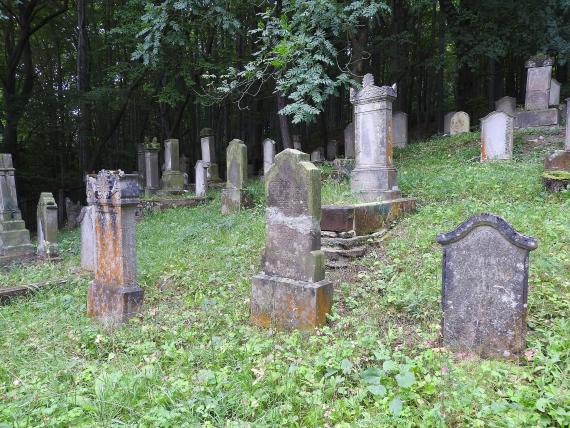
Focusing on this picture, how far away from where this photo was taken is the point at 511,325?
327 centimetres

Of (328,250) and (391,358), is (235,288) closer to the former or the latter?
(328,250)

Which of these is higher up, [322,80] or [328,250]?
[322,80]

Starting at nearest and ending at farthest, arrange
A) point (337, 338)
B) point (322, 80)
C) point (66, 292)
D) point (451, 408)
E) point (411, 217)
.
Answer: point (451, 408) < point (337, 338) < point (66, 292) < point (411, 217) < point (322, 80)

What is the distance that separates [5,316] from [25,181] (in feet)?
55.7

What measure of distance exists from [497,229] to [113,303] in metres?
3.99

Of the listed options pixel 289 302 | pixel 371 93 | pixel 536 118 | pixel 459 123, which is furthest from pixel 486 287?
pixel 459 123

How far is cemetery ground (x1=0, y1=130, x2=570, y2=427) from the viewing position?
273 cm

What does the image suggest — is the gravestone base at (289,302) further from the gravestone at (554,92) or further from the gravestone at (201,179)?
the gravestone at (554,92)

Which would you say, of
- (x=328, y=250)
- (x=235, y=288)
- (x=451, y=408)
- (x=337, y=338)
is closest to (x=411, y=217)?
(x=328, y=250)

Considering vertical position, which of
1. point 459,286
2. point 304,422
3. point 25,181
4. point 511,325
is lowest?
point 304,422

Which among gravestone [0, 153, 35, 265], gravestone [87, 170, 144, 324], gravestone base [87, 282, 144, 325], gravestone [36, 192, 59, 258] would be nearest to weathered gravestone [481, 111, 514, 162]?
gravestone [87, 170, 144, 324]

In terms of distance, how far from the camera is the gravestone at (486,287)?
128 inches

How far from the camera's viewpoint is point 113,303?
4.82m

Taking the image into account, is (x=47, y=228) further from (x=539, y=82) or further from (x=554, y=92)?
(x=554, y=92)
